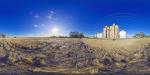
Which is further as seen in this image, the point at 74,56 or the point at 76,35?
the point at 76,35

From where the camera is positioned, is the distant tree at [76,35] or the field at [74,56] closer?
the field at [74,56]

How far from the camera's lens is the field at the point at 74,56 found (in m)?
72.8

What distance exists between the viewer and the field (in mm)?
72750

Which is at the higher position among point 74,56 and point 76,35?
point 76,35

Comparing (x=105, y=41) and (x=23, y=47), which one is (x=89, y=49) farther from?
(x=23, y=47)

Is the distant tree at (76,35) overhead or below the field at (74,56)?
overhead

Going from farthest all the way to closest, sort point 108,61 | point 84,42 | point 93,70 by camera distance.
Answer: point 84,42 < point 108,61 < point 93,70

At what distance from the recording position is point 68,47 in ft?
264

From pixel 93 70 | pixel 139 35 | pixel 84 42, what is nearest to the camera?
pixel 93 70

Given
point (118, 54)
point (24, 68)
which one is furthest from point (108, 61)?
point (24, 68)

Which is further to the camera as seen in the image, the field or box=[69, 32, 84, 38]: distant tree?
box=[69, 32, 84, 38]: distant tree

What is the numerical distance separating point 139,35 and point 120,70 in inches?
736

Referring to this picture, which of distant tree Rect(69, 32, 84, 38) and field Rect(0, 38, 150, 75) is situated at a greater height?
distant tree Rect(69, 32, 84, 38)

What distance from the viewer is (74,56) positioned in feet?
255
